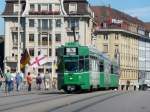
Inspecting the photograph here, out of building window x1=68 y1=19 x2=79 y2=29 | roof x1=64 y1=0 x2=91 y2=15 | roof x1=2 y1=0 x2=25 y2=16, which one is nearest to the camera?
roof x1=64 y1=0 x2=91 y2=15

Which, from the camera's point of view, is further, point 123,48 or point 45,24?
point 123,48

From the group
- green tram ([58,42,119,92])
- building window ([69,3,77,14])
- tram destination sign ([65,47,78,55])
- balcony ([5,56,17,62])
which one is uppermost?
building window ([69,3,77,14])

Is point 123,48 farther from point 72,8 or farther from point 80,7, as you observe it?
point 80,7

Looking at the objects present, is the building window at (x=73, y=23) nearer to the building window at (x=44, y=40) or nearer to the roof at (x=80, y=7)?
the roof at (x=80, y=7)

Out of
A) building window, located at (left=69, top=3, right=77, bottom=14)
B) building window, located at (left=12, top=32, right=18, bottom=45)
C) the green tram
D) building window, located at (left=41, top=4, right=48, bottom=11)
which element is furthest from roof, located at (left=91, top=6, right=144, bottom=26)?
the green tram

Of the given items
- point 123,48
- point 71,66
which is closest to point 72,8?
point 123,48

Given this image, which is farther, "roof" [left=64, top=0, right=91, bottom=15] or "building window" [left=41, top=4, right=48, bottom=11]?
"roof" [left=64, top=0, right=91, bottom=15]

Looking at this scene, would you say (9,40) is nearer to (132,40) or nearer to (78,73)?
(132,40)

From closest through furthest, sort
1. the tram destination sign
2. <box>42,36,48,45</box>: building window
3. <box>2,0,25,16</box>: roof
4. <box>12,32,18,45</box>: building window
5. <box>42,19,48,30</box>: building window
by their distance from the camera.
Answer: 1. the tram destination sign
2. <box>42,36,48,45</box>: building window
3. <box>42,19,48,30</box>: building window
4. <box>2,0,25,16</box>: roof
5. <box>12,32,18,45</box>: building window

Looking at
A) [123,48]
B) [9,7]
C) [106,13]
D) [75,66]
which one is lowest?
[75,66]

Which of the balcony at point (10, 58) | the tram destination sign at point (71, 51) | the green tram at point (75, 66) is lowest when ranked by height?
the green tram at point (75, 66)

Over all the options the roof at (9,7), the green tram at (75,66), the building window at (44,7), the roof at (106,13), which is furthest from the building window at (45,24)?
the green tram at (75,66)

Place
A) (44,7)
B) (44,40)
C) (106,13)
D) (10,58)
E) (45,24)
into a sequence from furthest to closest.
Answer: (106,13)
(44,40)
(45,24)
(10,58)
(44,7)

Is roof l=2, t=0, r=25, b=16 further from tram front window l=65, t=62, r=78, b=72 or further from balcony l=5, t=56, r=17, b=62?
tram front window l=65, t=62, r=78, b=72
